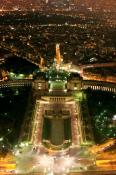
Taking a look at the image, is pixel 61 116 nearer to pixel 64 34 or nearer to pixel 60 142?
pixel 60 142

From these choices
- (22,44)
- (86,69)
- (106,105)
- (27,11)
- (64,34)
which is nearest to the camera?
(106,105)

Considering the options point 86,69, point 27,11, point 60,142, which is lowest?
point 27,11

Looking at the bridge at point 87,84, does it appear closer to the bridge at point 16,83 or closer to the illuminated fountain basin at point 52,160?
the bridge at point 16,83

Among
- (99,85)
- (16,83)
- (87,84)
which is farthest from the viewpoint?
(16,83)

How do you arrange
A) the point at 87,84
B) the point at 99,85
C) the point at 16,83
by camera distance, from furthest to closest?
1. the point at 16,83
2. the point at 87,84
3. the point at 99,85

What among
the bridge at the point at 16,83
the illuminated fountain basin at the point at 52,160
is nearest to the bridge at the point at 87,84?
the bridge at the point at 16,83

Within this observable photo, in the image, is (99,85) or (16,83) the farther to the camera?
(16,83)

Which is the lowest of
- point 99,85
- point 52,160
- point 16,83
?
point 16,83

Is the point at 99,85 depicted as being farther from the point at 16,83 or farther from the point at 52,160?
the point at 52,160

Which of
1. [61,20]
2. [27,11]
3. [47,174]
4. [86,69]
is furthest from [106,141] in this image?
[27,11]

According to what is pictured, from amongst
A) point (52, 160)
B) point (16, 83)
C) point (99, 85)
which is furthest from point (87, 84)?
A: point (52, 160)
